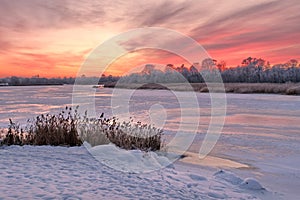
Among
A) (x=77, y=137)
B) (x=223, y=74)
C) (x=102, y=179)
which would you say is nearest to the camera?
(x=102, y=179)

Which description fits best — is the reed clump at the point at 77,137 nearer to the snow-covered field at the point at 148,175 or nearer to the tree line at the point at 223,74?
the snow-covered field at the point at 148,175

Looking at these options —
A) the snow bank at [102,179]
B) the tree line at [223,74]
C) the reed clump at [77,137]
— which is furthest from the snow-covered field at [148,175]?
the tree line at [223,74]

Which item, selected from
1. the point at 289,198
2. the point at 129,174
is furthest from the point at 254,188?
the point at 129,174

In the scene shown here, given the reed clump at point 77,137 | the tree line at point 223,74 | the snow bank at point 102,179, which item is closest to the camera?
the snow bank at point 102,179

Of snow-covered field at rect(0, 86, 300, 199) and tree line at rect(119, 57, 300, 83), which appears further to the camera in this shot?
tree line at rect(119, 57, 300, 83)

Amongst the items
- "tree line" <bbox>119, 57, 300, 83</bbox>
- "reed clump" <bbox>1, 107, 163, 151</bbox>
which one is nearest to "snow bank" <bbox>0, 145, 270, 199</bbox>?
"reed clump" <bbox>1, 107, 163, 151</bbox>

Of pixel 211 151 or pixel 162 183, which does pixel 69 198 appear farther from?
pixel 211 151

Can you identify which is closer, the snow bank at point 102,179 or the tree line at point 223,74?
the snow bank at point 102,179

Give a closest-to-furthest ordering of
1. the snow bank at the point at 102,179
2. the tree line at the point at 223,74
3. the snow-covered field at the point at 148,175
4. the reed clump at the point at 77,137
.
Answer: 1. the snow bank at the point at 102,179
2. the snow-covered field at the point at 148,175
3. the reed clump at the point at 77,137
4. the tree line at the point at 223,74

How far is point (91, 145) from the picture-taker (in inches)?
311

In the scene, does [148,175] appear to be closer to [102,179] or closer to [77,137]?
[102,179]

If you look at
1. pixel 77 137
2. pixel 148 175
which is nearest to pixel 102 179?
pixel 148 175

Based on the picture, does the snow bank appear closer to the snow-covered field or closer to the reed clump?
the snow-covered field

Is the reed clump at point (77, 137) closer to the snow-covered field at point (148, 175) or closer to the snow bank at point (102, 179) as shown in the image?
the snow-covered field at point (148, 175)
